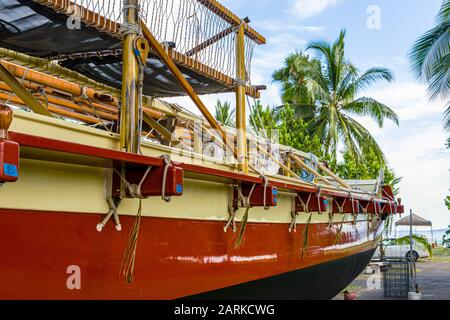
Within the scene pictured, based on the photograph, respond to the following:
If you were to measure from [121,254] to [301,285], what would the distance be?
3.08m

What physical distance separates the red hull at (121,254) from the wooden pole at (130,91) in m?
0.46

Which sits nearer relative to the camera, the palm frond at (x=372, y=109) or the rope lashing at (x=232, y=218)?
the rope lashing at (x=232, y=218)

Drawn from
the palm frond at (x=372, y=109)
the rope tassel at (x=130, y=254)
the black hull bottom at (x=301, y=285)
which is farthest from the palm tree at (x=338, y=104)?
the rope tassel at (x=130, y=254)

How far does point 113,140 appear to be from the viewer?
287 cm

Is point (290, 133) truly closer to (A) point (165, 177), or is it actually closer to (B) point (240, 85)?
(B) point (240, 85)

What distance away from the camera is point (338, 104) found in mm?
22203

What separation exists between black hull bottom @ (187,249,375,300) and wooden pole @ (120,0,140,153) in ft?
4.07

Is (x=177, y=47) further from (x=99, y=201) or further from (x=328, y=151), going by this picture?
(x=328, y=151)

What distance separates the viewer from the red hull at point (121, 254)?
7.32 ft

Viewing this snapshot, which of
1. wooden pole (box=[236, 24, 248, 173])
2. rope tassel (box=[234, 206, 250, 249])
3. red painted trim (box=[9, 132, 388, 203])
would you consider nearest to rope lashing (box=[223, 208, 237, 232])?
rope tassel (box=[234, 206, 250, 249])

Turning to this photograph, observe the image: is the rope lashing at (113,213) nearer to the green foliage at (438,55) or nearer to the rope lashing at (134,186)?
the rope lashing at (134,186)

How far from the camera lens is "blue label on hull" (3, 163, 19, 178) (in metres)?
1.78

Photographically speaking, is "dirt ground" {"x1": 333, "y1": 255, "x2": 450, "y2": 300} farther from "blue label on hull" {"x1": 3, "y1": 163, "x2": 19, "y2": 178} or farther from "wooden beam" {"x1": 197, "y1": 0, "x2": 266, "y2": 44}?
"blue label on hull" {"x1": 3, "y1": 163, "x2": 19, "y2": 178}
